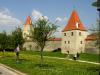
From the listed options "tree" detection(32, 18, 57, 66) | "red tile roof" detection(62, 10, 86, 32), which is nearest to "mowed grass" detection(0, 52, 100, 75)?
"tree" detection(32, 18, 57, 66)

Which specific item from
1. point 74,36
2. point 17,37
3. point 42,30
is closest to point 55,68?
point 42,30

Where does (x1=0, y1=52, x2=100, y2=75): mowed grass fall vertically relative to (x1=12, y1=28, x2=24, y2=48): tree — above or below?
below

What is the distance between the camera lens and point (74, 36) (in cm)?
8162

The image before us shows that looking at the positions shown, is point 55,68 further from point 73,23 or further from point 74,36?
point 73,23

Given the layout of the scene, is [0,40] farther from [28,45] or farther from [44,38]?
[28,45]

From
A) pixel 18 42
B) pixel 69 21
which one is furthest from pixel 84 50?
pixel 18 42

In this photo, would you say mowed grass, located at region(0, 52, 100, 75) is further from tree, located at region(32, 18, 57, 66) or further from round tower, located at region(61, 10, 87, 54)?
round tower, located at region(61, 10, 87, 54)

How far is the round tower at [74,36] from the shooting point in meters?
81.3

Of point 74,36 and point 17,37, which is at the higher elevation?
point 74,36

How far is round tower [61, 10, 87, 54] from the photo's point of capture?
81312mm

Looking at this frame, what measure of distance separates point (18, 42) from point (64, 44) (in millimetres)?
45606

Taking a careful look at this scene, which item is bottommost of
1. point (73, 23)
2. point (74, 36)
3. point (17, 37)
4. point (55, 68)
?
point (55, 68)

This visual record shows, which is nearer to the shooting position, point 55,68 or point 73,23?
point 55,68

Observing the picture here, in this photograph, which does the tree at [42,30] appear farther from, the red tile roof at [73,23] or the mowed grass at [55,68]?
the red tile roof at [73,23]
